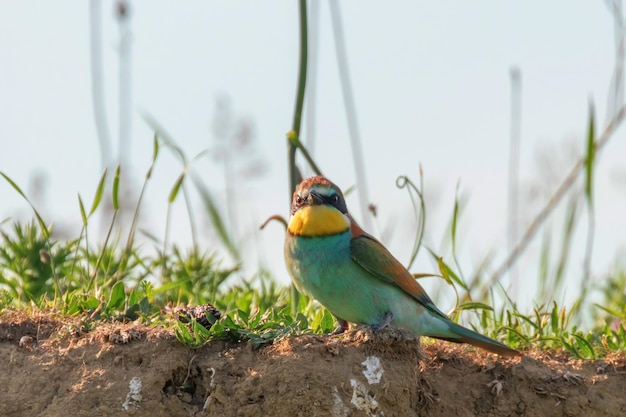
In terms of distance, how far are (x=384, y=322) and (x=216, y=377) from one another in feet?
2.09

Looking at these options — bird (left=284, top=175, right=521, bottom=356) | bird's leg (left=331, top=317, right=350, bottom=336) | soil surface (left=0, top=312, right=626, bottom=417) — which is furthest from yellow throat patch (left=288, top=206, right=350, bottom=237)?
soil surface (left=0, top=312, right=626, bottom=417)

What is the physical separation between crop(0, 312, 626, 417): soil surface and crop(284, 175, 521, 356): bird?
21cm

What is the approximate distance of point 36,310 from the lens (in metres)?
3.64

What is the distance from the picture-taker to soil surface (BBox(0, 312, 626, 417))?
323 cm

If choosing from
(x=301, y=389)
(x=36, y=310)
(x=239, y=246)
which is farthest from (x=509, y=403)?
(x=239, y=246)

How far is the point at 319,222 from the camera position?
12.6 ft

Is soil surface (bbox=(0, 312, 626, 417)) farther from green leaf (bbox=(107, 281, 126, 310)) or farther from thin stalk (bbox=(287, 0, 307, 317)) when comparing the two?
thin stalk (bbox=(287, 0, 307, 317))

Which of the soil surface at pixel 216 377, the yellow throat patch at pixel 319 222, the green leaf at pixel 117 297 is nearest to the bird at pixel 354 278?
the yellow throat patch at pixel 319 222

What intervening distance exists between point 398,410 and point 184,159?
1.68 m

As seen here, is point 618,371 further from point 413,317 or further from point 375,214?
point 375,214

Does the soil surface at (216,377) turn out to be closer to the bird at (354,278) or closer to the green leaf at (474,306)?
the bird at (354,278)

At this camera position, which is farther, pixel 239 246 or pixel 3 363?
pixel 239 246

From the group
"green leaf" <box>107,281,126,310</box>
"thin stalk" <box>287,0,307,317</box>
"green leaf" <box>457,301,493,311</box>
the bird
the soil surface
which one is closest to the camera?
the soil surface

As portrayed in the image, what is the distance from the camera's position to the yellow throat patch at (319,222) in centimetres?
381
